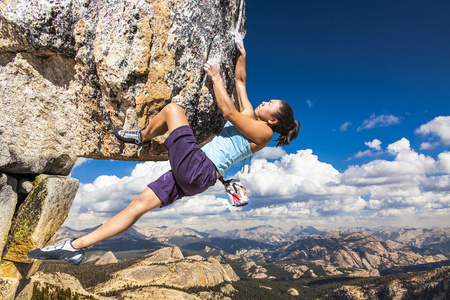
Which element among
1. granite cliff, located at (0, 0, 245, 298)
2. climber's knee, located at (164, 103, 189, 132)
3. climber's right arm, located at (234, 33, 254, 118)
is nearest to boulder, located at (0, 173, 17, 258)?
granite cliff, located at (0, 0, 245, 298)

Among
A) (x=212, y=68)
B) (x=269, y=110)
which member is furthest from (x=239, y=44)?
(x=269, y=110)

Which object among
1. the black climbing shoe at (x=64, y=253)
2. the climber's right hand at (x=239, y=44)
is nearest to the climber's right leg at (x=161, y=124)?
the black climbing shoe at (x=64, y=253)

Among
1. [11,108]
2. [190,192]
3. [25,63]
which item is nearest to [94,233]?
[190,192]

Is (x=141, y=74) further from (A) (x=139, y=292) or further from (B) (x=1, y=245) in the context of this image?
(A) (x=139, y=292)

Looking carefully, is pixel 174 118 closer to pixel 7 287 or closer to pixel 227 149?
pixel 227 149

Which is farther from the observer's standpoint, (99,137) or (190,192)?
(99,137)

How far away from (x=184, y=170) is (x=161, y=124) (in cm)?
144

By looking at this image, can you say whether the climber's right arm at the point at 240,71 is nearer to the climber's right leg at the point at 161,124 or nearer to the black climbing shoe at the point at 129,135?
the climber's right leg at the point at 161,124

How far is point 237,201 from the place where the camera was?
218 inches

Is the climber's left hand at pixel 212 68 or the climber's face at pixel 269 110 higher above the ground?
the climber's left hand at pixel 212 68

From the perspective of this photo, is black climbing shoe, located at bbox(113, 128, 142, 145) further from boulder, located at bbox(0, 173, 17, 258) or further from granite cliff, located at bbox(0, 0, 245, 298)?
boulder, located at bbox(0, 173, 17, 258)

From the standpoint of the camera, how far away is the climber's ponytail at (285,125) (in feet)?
18.1

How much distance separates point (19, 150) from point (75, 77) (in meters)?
2.24

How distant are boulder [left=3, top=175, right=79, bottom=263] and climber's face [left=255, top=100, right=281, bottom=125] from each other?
552cm
